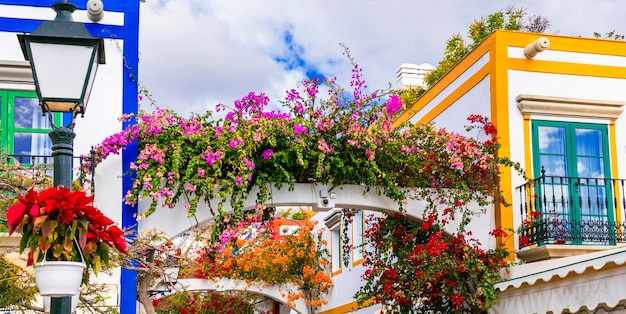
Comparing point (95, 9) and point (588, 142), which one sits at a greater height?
point (95, 9)

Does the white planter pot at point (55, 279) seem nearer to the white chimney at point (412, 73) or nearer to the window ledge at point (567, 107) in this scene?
the window ledge at point (567, 107)

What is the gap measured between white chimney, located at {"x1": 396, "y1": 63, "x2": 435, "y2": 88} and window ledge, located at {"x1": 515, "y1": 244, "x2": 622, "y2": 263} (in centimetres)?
1321

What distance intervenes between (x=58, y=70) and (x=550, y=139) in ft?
31.9

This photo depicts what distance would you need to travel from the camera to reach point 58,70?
5.48 metres

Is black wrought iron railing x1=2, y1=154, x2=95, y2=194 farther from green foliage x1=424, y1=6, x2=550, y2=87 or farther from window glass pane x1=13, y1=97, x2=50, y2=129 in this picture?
green foliage x1=424, y1=6, x2=550, y2=87

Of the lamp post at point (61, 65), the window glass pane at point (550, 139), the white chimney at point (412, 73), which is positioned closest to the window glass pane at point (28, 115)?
the lamp post at point (61, 65)

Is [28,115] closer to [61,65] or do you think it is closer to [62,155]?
[62,155]

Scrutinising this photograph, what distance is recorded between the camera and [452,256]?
42.8 ft

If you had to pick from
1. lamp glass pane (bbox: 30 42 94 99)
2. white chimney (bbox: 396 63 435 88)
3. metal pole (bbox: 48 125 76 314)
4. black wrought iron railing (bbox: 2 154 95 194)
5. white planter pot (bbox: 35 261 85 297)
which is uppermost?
white chimney (bbox: 396 63 435 88)

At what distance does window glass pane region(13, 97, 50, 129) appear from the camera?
Answer: 11852 millimetres

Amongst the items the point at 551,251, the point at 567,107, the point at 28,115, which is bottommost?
the point at 551,251

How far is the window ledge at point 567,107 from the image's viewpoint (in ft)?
44.5

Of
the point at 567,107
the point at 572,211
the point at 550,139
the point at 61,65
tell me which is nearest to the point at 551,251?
the point at 572,211

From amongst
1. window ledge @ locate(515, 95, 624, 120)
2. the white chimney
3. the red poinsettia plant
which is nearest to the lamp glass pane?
the red poinsettia plant
